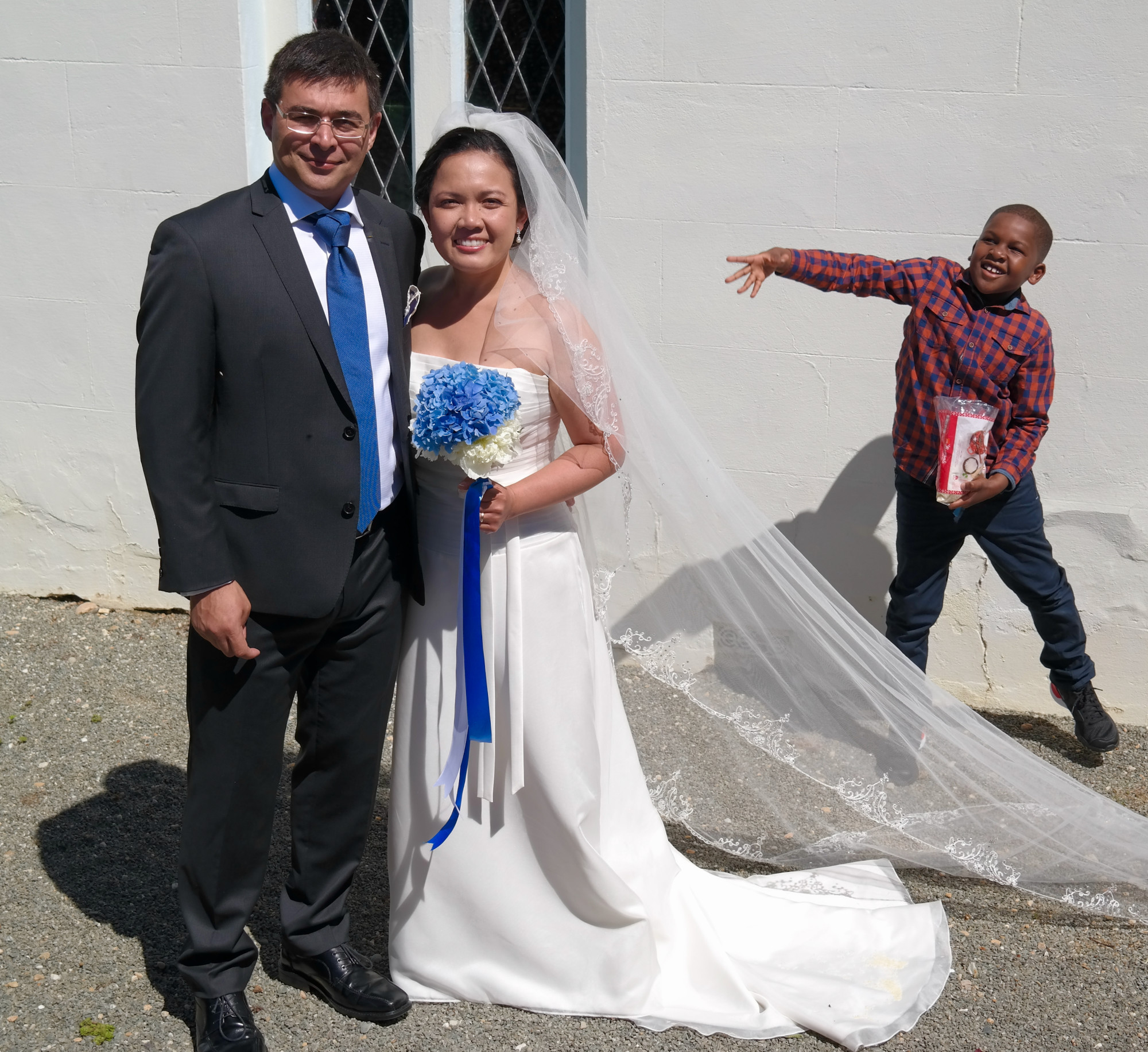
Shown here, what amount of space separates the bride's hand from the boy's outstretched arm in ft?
4.39

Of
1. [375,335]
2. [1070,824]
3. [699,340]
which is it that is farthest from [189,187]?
[1070,824]

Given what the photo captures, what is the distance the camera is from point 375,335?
2773 millimetres

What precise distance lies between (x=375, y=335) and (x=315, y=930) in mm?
1497

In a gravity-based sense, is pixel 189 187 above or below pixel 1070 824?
above

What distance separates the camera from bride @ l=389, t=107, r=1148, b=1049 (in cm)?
290

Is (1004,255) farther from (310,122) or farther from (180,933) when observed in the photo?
(180,933)

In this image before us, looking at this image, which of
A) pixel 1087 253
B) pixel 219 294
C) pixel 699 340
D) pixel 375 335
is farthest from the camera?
pixel 699 340

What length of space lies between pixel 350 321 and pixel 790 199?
2269mm

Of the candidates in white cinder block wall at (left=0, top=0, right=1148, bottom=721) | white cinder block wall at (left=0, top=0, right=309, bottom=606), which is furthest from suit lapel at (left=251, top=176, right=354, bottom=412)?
white cinder block wall at (left=0, top=0, right=309, bottom=606)

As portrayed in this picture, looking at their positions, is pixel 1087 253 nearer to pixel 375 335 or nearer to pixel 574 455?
pixel 574 455

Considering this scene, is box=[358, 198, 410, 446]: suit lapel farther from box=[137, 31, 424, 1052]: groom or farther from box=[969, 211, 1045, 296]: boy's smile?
box=[969, 211, 1045, 296]: boy's smile

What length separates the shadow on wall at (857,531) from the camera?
4.63 m

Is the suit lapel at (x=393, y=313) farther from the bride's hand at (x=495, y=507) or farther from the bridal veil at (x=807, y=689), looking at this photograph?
the bridal veil at (x=807, y=689)

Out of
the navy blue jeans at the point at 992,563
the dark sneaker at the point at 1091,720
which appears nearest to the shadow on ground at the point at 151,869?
the navy blue jeans at the point at 992,563
